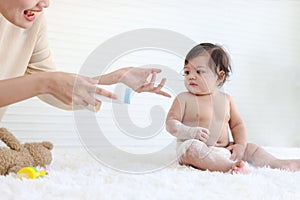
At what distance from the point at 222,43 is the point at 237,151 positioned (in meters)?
1.00

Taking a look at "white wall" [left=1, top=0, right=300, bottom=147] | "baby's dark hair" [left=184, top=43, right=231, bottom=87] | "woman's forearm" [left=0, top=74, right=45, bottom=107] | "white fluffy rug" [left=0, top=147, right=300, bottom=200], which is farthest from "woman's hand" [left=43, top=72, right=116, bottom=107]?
"white wall" [left=1, top=0, right=300, bottom=147]

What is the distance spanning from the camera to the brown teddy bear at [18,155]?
97 centimetres

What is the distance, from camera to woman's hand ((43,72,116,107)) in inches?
33.5

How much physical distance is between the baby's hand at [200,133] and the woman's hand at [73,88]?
46 centimetres

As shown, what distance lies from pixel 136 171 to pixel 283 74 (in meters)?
1.65

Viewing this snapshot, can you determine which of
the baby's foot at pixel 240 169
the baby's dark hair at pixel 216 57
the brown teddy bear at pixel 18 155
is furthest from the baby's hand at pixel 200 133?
the brown teddy bear at pixel 18 155

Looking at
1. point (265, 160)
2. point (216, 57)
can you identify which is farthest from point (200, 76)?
point (265, 160)

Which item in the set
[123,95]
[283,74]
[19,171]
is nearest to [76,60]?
[123,95]

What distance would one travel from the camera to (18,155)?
1015 mm

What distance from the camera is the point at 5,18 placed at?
1102mm

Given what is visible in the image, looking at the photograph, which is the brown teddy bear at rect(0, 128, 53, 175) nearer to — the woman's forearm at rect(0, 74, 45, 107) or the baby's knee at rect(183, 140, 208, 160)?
the woman's forearm at rect(0, 74, 45, 107)

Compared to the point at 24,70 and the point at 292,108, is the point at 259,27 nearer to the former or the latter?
the point at 292,108

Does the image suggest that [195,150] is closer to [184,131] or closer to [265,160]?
[184,131]

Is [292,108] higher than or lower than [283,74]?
lower
